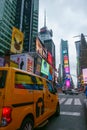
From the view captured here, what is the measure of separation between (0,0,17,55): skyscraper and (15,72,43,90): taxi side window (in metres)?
82.5

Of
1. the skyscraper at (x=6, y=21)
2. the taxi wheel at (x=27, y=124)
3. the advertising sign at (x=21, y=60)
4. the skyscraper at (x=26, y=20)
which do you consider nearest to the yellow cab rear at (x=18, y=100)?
the taxi wheel at (x=27, y=124)

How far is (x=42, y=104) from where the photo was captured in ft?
20.3

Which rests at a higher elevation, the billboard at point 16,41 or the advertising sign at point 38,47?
the advertising sign at point 38,47

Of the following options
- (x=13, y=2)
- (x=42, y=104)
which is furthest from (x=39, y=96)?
(x=13, y=2)

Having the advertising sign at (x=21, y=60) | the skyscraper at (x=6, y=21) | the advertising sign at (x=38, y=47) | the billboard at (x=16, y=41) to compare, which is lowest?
the advertising sign at (x=21, y=60)

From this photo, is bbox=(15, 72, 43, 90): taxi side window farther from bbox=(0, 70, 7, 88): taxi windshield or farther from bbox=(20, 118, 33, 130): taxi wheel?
bbox=(20, 118, 33, 130): taxi wheel

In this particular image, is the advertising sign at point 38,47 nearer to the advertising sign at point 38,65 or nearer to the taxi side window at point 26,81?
the advertising sign at point 38,65

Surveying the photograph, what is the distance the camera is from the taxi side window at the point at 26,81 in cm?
473

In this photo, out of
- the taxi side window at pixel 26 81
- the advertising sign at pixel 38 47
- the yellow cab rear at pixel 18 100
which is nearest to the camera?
the yellow cab rear at pixel 18 100

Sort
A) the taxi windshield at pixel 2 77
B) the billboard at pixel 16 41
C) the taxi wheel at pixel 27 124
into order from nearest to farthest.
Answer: the taxi windshield at pixel 2 77 < the taxi wheel at pixel 27 124 < the billboard at pixel 16 41

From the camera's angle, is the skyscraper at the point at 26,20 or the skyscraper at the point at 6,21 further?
the skyscraper at the point at 26,20

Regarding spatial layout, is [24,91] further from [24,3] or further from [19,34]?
[24,3]

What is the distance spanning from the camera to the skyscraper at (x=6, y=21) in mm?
93562

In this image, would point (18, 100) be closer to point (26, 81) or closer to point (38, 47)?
point (26, 81)
